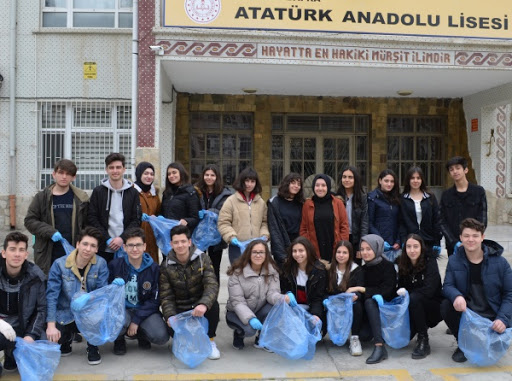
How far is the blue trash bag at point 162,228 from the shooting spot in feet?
16.5

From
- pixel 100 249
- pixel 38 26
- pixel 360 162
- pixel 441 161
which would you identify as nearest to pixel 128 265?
pixel 100 249

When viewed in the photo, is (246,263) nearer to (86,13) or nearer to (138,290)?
(138,290)

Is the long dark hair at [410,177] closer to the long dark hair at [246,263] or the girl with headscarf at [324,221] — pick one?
the girl with headscarf at [324,221]

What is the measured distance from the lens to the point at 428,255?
4645mm

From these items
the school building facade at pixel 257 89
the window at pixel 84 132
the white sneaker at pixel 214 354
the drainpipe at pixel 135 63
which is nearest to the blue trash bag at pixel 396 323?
the white sneaker at pixel 214 354

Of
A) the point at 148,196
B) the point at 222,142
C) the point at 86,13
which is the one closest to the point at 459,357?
the point at 148,196

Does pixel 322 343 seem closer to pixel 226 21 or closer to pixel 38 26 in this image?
pixel 226 21

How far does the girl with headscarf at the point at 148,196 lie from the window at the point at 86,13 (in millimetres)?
5836

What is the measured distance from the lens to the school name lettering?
313 inches

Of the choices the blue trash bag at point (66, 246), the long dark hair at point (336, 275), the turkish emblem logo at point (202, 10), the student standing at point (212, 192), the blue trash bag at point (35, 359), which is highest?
the turkish emblem logo at point (202, 10)

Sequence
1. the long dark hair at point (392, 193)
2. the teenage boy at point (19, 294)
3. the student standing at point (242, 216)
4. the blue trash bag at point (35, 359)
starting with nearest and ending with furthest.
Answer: the blue trash bag at point (35, 359) < the teenage boy at point (19, 294) < the student standing at point (242, 216) < the long dark hair at point (392, 193)

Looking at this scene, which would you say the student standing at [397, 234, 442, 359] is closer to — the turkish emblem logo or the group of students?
the group of students

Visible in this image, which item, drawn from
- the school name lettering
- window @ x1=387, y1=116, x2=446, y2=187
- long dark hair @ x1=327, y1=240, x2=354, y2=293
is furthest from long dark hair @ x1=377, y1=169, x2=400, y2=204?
window @ x1=387, y1=116, x2=446, y2=187

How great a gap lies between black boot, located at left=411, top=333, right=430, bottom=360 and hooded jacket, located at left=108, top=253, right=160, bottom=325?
7.02 feet
